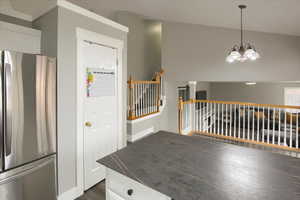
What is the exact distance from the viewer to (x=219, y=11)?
347 centimetres

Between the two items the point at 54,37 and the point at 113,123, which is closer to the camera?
the point at 54,37

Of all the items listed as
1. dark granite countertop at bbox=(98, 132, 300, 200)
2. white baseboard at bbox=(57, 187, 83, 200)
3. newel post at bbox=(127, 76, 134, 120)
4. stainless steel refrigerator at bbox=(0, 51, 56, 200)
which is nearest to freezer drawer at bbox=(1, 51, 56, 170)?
stainless steel refrigerator at bbox=(0, 51, 56, 200)

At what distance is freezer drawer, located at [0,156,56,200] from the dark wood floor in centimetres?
41

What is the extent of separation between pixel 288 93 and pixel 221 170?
1029 centimetres

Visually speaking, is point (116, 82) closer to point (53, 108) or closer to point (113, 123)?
point (113, 123)

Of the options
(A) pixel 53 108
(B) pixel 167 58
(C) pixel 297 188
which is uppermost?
(B) pixel 167 58

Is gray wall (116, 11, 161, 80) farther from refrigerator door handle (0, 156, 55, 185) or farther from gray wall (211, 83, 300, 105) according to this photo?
gray wall (211, 83, 300, 105)

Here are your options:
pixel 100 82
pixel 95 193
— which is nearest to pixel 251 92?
pixel 100 82

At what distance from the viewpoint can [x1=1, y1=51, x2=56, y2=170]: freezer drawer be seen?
5.04ft

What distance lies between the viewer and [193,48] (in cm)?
465

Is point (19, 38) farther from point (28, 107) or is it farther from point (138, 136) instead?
point (138, 136)

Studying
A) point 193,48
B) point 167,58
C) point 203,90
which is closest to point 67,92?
point 167,58

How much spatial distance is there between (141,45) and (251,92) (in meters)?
7.62

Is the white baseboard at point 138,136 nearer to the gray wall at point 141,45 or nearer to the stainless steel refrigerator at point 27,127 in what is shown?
the gray wall at point 141,45
